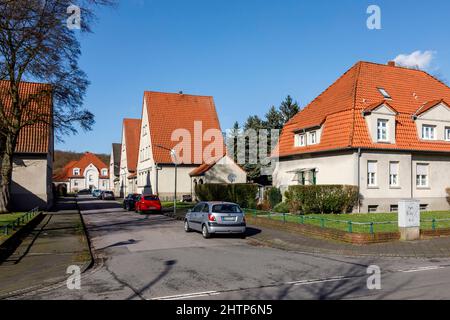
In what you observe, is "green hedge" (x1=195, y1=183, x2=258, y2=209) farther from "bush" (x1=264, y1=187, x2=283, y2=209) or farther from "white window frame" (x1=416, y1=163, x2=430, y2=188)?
"white window frame" (x1=416, y1=163, x2=430, y2=188)

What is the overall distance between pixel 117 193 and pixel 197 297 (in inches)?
3118

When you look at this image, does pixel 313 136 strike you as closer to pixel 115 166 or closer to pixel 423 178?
pixel 423 178

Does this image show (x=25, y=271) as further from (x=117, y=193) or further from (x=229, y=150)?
(x=117, y=193)

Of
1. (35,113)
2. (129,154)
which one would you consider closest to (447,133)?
(35,113)

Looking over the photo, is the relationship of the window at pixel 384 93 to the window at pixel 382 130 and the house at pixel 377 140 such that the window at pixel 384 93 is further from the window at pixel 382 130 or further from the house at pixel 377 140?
the window at pixel 382 130

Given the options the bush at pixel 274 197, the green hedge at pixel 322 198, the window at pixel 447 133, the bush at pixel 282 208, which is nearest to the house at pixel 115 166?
the bush at pixel 274 197

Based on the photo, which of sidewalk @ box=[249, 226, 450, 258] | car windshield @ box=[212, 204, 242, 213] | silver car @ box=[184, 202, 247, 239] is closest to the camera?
sidewalk @ box=[249, 226, 450, 258]

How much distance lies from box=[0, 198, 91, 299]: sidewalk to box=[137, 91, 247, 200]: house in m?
26.2

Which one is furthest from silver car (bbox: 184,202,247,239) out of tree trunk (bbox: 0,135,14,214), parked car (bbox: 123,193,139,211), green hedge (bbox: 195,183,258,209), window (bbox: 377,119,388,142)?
parked car (bbox: 123,193,139,211)

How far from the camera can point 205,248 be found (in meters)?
15.5

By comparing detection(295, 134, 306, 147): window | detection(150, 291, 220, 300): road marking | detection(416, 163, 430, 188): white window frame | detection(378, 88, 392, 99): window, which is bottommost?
detection(150, 291, 220, 300): road marking

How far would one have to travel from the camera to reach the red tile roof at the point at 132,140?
6706 cm

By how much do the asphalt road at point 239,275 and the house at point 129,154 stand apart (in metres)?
49.9

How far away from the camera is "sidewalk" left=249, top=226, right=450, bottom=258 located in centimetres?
1392
